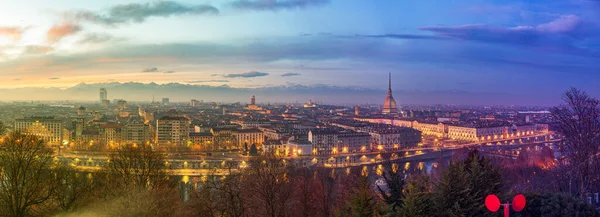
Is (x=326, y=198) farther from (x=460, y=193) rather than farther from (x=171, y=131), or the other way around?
(x=171, y=131)

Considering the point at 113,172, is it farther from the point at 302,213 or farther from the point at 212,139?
the point at 212,139

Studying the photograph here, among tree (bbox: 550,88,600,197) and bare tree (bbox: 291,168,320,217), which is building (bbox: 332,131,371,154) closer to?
bare tree (bbox: 291,168,320,217)

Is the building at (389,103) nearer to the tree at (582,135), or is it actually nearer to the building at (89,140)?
the building at (89,140)

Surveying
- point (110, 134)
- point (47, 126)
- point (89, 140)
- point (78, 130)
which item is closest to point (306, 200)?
point (89, 140)

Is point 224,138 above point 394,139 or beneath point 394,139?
above

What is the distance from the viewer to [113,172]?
11797mm

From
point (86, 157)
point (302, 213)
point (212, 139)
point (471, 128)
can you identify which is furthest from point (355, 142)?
point (302, 213)

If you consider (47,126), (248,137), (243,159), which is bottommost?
(243,159)

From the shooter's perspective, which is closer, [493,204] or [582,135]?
[493,204]

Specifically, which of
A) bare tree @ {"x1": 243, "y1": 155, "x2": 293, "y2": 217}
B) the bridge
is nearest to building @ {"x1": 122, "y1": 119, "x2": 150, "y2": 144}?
the bridge

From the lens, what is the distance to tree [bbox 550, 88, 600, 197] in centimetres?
894

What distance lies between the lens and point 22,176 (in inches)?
348

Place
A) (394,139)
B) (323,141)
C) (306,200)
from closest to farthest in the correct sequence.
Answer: (306,200)
(323,141)
(394,139)

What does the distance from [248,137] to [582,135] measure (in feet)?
116
